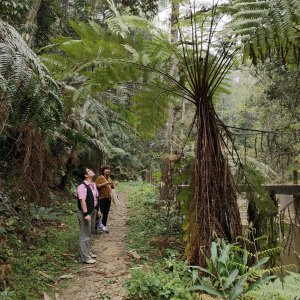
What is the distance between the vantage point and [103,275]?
15.1 feet

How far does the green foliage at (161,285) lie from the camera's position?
3549mm

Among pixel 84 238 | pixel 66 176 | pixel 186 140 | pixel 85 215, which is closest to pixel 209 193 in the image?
pixel 186 140

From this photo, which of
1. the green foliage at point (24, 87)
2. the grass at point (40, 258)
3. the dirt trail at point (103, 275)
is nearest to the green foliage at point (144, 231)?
the dirt trail at point (103, 275)

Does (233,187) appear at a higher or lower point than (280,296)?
higher

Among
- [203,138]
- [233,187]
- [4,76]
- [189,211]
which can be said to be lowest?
[189,211]

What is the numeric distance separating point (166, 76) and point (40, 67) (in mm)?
1813

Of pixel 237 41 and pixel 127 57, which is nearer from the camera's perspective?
pixel 237 41

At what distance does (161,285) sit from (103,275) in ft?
3.68

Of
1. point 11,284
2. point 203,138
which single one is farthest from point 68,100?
point 11,284

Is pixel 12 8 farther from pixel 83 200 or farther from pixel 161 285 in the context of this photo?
pixel 161 285

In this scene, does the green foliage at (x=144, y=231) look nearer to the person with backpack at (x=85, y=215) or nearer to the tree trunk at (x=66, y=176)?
the person with backpack at (x=85, y=215)

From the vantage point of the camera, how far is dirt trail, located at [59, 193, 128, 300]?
13.2 ft

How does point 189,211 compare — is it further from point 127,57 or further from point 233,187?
point 127,57

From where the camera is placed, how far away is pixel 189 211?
12.6 feet
